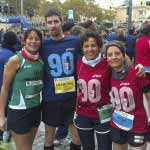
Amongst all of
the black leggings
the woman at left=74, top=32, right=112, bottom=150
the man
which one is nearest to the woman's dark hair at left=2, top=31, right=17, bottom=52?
the man

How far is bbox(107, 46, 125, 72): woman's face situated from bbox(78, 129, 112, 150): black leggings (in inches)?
28.7

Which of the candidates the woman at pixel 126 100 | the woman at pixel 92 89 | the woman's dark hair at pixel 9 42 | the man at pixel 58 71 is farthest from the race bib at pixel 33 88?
the woman's dark hair at pixel 9 42

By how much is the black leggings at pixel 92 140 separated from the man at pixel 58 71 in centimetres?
42

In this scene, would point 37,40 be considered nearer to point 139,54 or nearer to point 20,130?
point 20,130

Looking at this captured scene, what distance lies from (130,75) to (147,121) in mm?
495

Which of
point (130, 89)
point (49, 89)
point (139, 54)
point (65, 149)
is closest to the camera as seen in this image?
point (130, 89)

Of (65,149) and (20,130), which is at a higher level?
(20,130)

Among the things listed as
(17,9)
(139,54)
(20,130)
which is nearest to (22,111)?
(20,130)

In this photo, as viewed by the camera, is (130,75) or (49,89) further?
(49,89)

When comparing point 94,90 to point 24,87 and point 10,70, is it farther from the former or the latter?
point 10,70

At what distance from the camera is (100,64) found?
4547mm

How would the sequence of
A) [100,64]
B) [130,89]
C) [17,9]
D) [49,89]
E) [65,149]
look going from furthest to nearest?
[17,9] < [65,149] < [49,89] < [100,64] < [130,89]

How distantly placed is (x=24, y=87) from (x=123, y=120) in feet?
3.65

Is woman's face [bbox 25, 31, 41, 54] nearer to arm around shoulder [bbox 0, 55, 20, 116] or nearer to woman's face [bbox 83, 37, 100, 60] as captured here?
arm around shoulder [bbox 0, 55, 20, 116]
